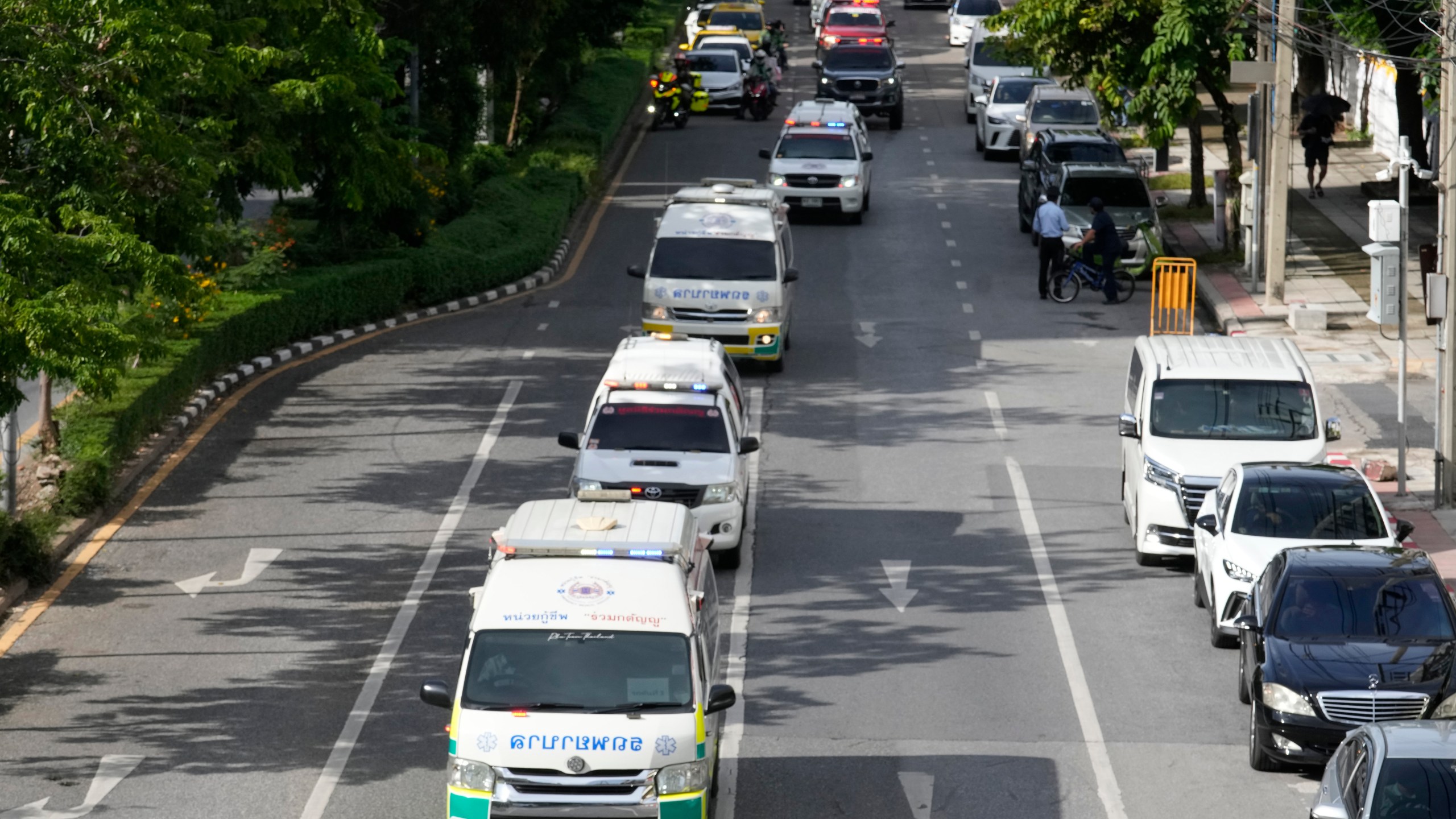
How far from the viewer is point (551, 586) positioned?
1258 centimetres

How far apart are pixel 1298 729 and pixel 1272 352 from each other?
753 cm

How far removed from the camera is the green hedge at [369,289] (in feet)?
70.2

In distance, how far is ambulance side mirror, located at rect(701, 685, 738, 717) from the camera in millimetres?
11992

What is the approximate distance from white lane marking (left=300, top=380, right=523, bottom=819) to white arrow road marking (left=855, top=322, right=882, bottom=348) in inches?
257

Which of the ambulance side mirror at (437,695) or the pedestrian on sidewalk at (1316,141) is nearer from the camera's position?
the ambulance side mirror at (437,695)

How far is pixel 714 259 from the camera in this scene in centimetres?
2731

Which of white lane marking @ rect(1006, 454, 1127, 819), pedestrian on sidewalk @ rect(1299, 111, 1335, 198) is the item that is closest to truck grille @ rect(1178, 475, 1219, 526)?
white lane marking @ rect(1006, 454, 1127, 819)

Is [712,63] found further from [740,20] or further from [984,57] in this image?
[740,20]

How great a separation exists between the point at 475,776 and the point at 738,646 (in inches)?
213

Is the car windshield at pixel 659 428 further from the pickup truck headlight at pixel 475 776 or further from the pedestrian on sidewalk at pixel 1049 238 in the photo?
the pedestrian on sidewalk at pixel 1049 238

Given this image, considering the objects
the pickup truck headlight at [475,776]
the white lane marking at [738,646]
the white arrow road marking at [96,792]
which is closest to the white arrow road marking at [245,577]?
the white arrow road marking at [96,792]

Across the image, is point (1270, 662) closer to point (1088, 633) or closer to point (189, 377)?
point (1088, 633)

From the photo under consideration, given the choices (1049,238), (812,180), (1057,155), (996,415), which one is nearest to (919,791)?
(996,415)

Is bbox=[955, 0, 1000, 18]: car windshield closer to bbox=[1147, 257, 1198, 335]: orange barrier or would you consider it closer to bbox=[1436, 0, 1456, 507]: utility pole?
bbox=[1147, 257, 1198, 335]: orange barrier
